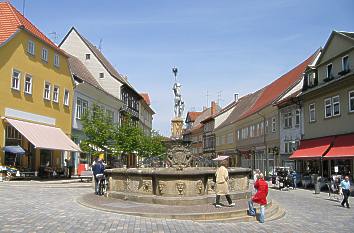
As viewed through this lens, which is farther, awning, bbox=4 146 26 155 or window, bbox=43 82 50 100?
window, bbox=43 82 50 100

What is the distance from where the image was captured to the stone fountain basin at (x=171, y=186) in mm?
15398

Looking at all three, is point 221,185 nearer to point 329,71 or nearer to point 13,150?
point 13,150

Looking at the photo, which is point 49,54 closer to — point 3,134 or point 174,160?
point 3,134

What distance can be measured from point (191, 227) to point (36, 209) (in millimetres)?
5649

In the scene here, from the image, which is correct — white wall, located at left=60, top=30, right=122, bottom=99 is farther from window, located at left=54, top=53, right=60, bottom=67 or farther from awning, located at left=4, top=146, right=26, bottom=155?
awning, located at left=4, top=146, right=26, bottom=155

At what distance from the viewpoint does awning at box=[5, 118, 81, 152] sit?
94.4 ft

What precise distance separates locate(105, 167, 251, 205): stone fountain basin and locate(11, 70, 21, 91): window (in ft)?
50.6

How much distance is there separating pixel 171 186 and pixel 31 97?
19.7 meters

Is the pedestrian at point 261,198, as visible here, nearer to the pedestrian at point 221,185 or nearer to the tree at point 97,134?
the pedestrian at point 221,185

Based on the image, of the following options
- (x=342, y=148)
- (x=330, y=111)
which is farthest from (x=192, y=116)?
(x=342, y=148)

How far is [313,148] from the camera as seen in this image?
32594 mm

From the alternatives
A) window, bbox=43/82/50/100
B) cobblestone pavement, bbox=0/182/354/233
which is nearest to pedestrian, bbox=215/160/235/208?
cobblestone pavement, bbox=0/182/354/233

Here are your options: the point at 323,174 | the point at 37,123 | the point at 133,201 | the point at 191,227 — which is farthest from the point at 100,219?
the point at 323,174

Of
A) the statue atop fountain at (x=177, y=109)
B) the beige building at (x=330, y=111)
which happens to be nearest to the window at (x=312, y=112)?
the beige building at (x=330, y=111)
